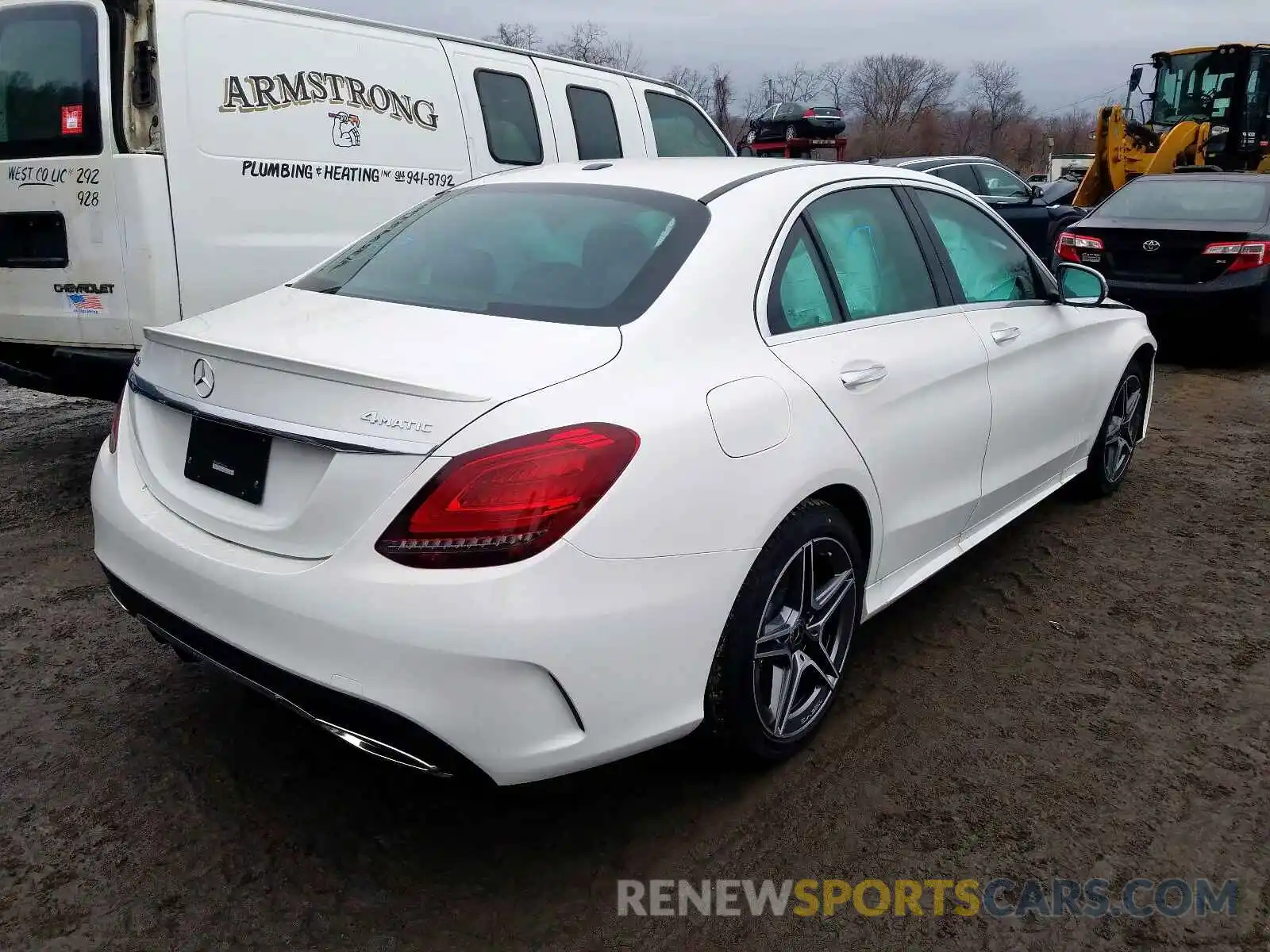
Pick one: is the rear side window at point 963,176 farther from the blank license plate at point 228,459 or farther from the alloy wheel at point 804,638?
the blank license plate at point 228,459

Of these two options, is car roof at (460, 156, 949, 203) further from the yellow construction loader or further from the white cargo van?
the yellow construction loader

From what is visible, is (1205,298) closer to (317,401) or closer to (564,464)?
(564,464)

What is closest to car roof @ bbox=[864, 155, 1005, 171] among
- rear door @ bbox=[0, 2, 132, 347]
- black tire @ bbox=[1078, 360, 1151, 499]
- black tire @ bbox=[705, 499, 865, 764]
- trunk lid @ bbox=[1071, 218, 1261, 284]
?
trunk lid @ bbox=[1071, 218, 1261, 284]

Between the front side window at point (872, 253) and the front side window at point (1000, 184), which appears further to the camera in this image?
the front side window at point (1000, 184)

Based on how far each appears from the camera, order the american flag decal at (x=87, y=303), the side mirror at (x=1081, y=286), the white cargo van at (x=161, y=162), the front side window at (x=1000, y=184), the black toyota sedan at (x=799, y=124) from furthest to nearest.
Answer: the black toyota sedan at (x=799, y=124) → the front side window at (x=1000, y=184) → the american flag decal at (x=87, y=303) → the white cargo van at (x=161, y=162) → the side mirror at (x=1081, y=286)

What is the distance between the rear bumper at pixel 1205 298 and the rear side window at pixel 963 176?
3.09m

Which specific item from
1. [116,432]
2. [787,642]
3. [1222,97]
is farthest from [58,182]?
[1222,97]

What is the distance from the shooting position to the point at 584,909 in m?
2.30

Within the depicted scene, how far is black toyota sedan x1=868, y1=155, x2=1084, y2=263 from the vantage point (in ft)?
36.4

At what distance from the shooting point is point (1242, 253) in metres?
7.98

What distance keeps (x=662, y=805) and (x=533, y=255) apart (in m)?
1.50

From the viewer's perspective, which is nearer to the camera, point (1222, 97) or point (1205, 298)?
point (1205, 298)

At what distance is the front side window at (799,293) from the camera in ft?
9.07

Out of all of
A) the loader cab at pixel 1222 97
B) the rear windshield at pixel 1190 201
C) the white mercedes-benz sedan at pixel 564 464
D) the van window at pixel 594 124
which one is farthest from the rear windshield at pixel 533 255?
the loader cab at pixel 1222 97
